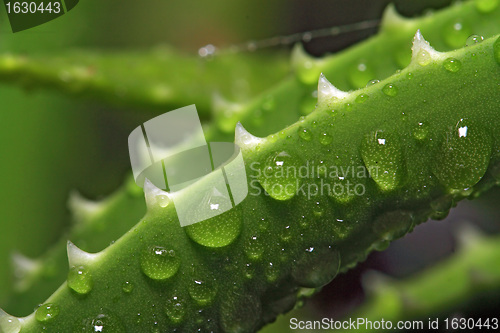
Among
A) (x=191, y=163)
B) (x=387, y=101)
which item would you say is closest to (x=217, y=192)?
(x=387, y=101)

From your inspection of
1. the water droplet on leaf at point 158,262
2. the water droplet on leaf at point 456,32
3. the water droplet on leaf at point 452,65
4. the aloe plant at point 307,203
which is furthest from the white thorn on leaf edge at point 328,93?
the water droplet on leaf at point 456,32

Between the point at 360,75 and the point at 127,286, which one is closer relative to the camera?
the point at 127,286

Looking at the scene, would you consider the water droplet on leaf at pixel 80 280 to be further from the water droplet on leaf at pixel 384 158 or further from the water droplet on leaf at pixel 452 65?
the water droplet on leaf at pixel 452 65

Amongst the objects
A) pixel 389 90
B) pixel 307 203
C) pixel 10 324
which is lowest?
pixel 10 324

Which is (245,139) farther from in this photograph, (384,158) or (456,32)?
(456,32)

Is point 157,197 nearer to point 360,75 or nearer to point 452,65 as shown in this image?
point 452,65

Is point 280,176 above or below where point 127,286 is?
above

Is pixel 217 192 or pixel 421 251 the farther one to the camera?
pixel 421 251

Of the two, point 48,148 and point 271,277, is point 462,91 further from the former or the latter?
point 48,148

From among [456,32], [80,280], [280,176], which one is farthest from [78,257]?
[456,32]
